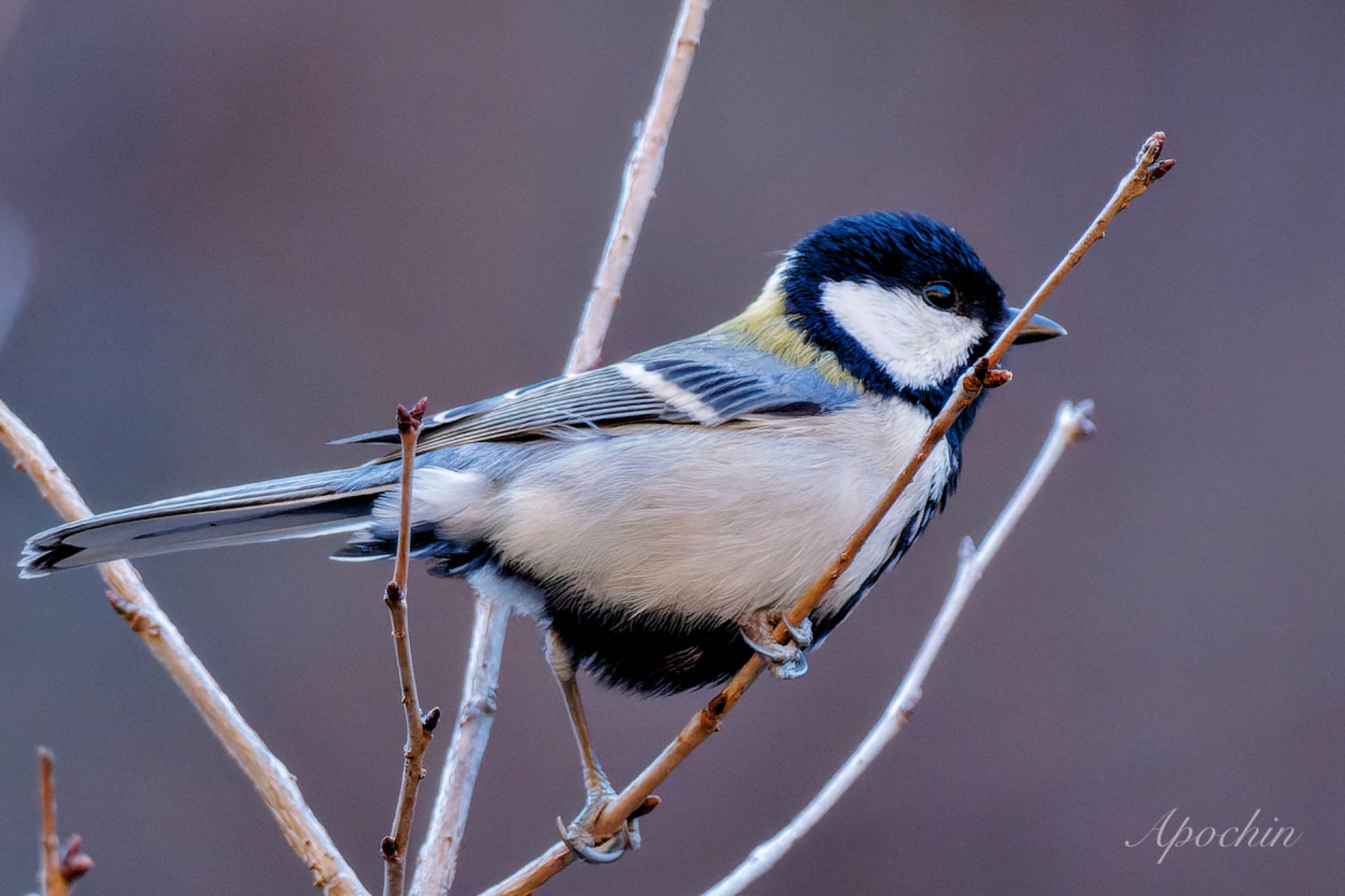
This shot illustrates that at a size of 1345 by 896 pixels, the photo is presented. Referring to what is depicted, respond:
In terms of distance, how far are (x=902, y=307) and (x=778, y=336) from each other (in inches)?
8.9

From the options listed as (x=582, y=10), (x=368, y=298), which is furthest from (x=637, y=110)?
(x=368, y=298)

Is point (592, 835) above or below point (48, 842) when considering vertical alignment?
below

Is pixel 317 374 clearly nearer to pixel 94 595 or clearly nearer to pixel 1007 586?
pixel 94 595

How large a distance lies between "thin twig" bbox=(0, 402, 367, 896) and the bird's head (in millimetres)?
1079

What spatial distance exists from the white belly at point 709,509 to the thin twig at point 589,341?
0.70ft

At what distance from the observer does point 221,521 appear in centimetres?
167

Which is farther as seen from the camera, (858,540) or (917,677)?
(917,677)

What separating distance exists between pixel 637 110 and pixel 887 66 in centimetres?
82

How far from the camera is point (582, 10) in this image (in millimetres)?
3814

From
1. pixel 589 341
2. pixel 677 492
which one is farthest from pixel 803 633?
pixel 589 341

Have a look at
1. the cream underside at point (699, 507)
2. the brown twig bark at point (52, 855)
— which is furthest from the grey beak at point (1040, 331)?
the brown twig bark at point (52, 855)

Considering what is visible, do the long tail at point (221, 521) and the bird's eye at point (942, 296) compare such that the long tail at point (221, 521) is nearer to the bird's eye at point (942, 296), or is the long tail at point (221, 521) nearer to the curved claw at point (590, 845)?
the curved claw at point (590, 845)

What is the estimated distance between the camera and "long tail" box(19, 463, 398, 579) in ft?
4.99

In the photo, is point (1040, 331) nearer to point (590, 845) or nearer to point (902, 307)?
point (902, 307)
